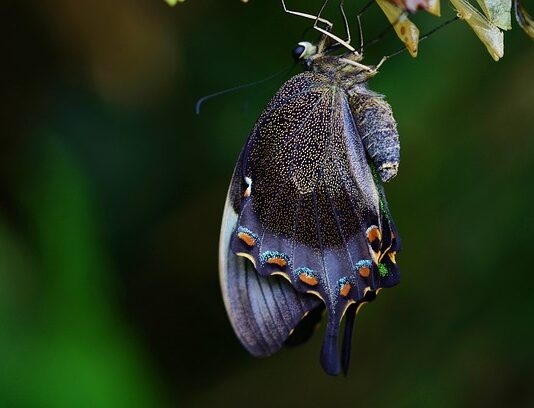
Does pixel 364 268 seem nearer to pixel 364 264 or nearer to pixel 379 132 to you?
pixel 364 264

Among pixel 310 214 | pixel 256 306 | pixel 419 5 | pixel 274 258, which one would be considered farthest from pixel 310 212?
pixel 419 5

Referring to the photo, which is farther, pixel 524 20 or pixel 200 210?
pixel 200 210

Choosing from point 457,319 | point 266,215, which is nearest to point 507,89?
point 457,319

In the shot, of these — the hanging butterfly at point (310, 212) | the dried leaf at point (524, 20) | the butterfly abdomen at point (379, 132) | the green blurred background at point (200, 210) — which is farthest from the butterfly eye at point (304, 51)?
the dried leaf at point (524, 20)

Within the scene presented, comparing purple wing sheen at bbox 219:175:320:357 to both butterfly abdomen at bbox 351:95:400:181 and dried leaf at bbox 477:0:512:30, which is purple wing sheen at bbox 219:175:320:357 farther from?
dried leaf at bbox 477:0:512:30

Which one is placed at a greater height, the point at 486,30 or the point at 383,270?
the point at 486,30

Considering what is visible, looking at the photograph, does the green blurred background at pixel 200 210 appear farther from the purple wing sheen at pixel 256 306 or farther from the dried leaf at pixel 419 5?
the dried leaf at pixel 419 5

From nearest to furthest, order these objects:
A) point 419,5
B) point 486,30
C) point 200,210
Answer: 1. point 419,5
2. point 486,30
3. point 200,210
